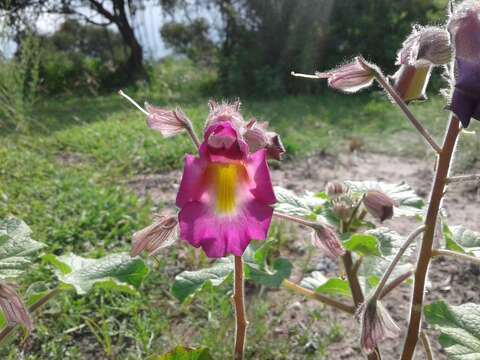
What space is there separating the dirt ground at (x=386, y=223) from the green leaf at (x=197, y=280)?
0.67m

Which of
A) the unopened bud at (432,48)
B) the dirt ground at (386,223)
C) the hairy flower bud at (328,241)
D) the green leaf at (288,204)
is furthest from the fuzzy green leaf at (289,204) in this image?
the dirt ground at (386,223)

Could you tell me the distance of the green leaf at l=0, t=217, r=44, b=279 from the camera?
1.07 meters

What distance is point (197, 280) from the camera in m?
1.20

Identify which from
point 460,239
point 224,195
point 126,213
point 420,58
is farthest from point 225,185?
point 126,213

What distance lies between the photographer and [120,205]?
111 inches

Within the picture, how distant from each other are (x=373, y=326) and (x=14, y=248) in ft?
2.74

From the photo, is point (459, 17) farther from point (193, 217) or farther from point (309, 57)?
point (309, 57)

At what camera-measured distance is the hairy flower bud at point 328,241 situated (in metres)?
0.90

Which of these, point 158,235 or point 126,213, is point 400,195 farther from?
point 126,213

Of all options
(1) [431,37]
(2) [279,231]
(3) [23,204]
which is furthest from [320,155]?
(1) [431,37]

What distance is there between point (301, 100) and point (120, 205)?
560 cm

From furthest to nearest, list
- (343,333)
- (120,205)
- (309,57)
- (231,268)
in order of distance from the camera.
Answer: (309,57) < (120,205) < (343,333) < (231,268)

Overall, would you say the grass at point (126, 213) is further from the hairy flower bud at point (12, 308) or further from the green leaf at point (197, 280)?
the hairy flower bud at point (12, 308)

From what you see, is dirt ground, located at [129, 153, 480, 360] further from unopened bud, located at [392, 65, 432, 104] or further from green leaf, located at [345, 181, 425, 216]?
unopened bud, located at [392, 65, 432, 104]
